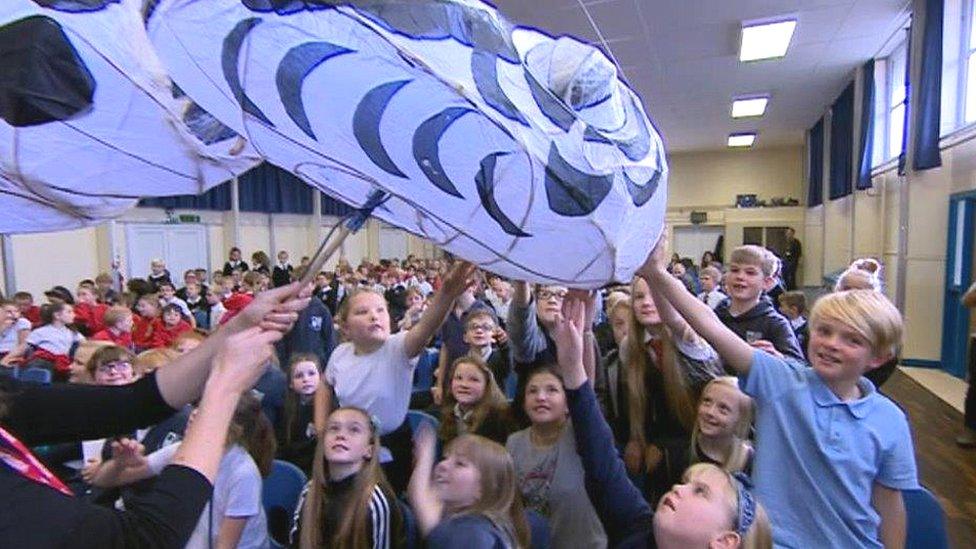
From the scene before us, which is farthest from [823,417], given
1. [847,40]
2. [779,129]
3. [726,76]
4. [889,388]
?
[779,129]

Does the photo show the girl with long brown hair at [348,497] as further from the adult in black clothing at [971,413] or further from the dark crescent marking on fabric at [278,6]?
the adult in black clothing at [971,413]

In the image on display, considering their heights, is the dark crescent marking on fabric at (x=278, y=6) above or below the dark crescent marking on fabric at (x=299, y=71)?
above

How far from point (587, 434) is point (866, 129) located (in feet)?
27.4

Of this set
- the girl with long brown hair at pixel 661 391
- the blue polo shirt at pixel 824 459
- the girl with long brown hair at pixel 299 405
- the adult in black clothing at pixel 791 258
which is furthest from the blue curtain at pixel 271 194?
the blue polo shirt at pixel 824 459

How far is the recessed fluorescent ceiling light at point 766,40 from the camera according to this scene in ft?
20.3

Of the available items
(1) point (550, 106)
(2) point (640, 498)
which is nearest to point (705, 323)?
(2) point (640, 498)

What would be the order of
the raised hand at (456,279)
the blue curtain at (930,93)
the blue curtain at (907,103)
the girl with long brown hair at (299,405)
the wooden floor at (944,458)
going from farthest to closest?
1. the blue curtain at (907,103)
2. the blue curtain at (930,93)
3. the wooden floor at (944,458)
4. the girl with long brown hair at (299,405)
5. the raised hand at (456,279)

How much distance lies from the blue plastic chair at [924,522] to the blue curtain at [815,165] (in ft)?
37.2

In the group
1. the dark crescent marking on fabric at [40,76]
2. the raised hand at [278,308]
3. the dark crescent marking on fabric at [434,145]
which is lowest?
the raised hand at [278,308]

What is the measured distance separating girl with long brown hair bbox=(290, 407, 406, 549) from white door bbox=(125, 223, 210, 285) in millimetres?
8619

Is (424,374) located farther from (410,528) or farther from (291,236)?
(291,236)

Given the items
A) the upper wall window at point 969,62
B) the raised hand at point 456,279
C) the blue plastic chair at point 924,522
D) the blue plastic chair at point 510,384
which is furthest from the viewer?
the upper wall window at point 969,62

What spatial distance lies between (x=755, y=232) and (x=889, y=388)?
9.29 metres

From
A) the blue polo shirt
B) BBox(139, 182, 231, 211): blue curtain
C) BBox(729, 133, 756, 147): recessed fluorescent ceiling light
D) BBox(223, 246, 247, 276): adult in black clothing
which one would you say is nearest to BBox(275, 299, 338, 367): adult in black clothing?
the blue polo shirt
